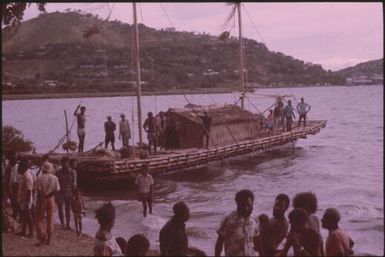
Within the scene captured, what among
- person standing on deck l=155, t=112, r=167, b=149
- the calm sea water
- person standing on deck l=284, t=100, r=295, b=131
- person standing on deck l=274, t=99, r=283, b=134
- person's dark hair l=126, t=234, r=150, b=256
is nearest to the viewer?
person's dark hair l=126, t=234, r=150, b=256

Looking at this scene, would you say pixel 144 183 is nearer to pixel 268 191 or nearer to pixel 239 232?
pixel 239 232

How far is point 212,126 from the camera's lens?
968 inches

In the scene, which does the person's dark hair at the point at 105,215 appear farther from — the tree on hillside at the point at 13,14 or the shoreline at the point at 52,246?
the tree on hillside at the point at 13,14

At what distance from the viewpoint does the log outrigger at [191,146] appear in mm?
19156

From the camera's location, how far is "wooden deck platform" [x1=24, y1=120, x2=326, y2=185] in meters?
19.0

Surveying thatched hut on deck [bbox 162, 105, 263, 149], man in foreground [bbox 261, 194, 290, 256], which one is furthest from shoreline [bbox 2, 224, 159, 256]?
thatched hut on deck [bbox 162, 105, 263, 149]

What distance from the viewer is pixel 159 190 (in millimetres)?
21328

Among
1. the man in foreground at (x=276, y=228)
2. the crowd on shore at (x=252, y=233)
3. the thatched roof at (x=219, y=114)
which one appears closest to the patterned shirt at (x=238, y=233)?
the crowd on shore at (x=252, y=233)

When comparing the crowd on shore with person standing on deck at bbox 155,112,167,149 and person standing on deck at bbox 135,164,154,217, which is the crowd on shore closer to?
person standing on deck at bbox 135,164,154,217

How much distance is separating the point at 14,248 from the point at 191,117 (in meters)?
14.6

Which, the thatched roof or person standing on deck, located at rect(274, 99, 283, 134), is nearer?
the thatched roof

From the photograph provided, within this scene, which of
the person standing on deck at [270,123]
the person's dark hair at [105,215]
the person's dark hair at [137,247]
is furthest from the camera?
the person standing on deck at [270,123]

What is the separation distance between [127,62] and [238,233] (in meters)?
116

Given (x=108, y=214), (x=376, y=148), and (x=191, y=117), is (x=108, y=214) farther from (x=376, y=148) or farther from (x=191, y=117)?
(x=376, y=148)
